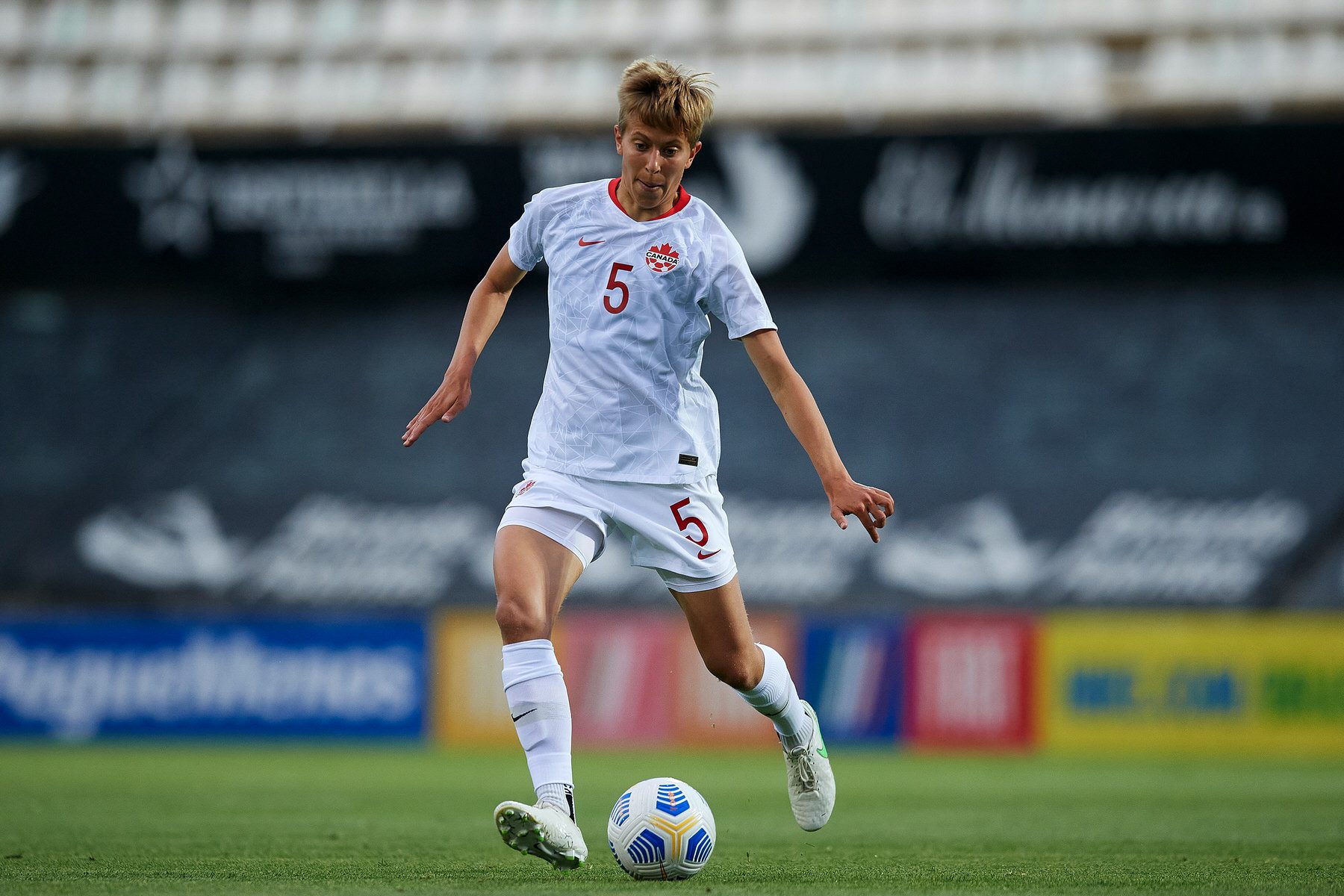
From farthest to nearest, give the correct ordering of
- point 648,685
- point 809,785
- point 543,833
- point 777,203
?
point 777,203, point 648,685, point 809,785, point 543,833

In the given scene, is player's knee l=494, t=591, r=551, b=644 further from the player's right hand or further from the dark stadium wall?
the dark stadium wall

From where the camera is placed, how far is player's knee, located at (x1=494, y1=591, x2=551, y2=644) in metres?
4.57

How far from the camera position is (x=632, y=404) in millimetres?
4785

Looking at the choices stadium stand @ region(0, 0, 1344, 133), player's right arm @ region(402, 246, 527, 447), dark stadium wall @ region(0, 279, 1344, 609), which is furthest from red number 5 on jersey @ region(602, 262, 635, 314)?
stadium stand @ region(0, 0, 1344, 133)

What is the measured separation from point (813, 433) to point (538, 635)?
939 millimetres

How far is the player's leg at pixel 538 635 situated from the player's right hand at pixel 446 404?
354 millimetres

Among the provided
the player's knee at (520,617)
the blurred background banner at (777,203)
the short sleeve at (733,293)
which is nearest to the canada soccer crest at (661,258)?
the short sleeve at (733,293)

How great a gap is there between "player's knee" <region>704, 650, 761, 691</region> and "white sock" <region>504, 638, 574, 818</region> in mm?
519

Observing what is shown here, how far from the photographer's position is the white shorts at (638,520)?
187 inches

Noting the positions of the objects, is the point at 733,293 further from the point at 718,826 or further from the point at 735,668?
the point at 718,826

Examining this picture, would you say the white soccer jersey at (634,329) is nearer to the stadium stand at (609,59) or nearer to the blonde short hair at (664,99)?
the blonde short hair at (664,99)

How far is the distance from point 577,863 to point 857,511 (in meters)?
1.18

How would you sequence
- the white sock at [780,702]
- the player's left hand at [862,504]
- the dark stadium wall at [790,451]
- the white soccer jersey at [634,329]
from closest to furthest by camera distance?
the player's left hand at [862,504] < the white soccer jersey at [634,329] < the white sock at [780,702] < the dark stadium wall at [790,451]

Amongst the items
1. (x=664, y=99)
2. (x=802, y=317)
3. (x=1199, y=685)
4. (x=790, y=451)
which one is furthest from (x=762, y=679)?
(x=802, y=317)
